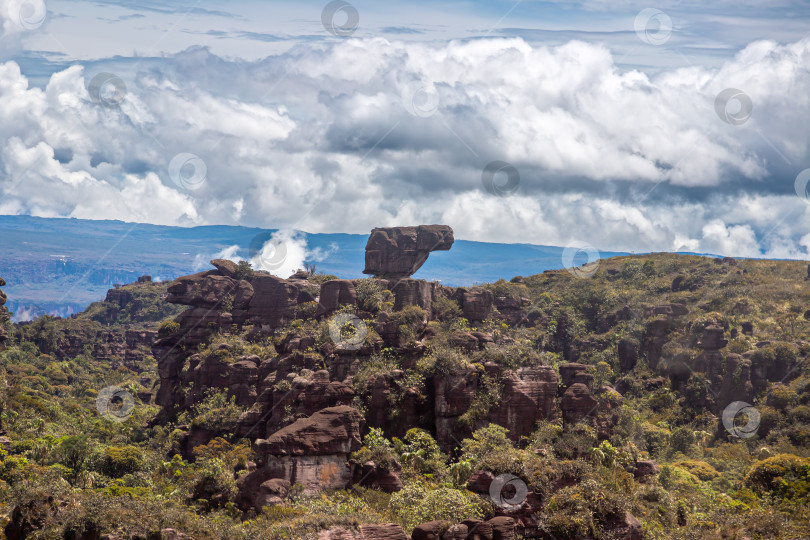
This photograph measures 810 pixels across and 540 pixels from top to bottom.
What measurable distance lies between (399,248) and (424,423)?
3693 centimetres

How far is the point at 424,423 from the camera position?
55375mm

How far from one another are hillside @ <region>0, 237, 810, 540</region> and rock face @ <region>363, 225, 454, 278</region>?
35.1 ft

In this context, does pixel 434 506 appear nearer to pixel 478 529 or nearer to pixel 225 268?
pixel 478 529

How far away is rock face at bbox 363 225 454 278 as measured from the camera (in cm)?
8981

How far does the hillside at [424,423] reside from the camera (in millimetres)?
39375

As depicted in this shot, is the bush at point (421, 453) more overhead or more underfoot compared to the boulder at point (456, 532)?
more overhead

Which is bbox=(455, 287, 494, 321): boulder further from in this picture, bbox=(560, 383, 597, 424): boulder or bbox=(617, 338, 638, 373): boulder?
bbox=(560, 383, 597, 424): boulder

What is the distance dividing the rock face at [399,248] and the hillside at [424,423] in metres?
10.7

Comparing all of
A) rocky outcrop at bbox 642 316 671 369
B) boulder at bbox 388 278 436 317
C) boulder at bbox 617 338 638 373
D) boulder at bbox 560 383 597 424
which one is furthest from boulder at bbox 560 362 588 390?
rocky outcrop at bbox 642 316 671 369

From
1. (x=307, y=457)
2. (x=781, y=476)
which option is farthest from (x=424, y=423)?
(x=781, y=476)

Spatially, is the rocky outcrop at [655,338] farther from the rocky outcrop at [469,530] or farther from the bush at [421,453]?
the rocky outcrop at [469,530]

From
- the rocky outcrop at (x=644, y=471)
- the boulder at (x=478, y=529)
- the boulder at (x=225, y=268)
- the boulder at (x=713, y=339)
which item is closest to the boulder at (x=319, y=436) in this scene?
the boulder at (x=478, y=529)

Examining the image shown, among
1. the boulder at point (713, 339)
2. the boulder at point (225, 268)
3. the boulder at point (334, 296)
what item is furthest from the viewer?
the boulder at point (713, 339)

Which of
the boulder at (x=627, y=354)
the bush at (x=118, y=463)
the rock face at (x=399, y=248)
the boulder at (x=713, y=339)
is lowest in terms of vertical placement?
the bush at (x=118, y=463)
